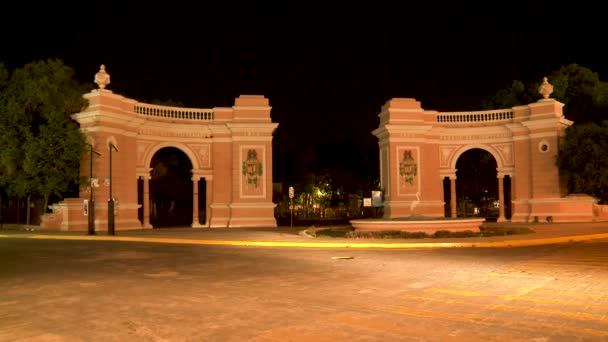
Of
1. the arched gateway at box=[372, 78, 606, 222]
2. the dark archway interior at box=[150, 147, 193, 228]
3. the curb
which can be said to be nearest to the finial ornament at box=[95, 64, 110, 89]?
the curb

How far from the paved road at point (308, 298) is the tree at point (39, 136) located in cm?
1714

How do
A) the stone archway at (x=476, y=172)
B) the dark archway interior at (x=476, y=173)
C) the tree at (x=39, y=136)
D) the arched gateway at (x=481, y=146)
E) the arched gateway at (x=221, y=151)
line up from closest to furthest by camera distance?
the tree at (x=39, y=136) < the arched gateway at (x=221, y=151) < the arched gateway at (x=481, y=146) < the stone archway at (x=476, y=172) < the dark archway interior at (x=476, y=173)

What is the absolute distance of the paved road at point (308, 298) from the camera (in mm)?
7086

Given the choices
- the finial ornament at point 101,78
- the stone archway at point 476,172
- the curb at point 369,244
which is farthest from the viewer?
the stone archway at point 476,172

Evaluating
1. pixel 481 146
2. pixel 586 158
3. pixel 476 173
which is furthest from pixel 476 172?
pixel 586 158

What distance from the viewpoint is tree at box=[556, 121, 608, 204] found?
113 ft

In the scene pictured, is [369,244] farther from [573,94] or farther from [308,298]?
[573,94]

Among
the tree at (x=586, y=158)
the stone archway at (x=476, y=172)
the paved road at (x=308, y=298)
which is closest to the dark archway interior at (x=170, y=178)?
the stone archway at (x=476, y=172)

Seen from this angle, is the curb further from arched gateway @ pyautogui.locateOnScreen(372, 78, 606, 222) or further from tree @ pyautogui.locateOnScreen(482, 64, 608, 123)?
tree @ pyautogui.locateOnScreen(482, 64, 608, 123)

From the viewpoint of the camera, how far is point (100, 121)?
3184 cm

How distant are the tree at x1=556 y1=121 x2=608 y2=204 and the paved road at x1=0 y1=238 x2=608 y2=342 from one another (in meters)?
20.7

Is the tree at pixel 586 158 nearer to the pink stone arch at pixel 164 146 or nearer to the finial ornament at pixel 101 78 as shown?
the pink stone arch at pixel 164 146

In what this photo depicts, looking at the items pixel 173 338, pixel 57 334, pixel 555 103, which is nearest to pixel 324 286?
pixel 173 338

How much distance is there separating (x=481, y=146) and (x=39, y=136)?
28.9 metres
